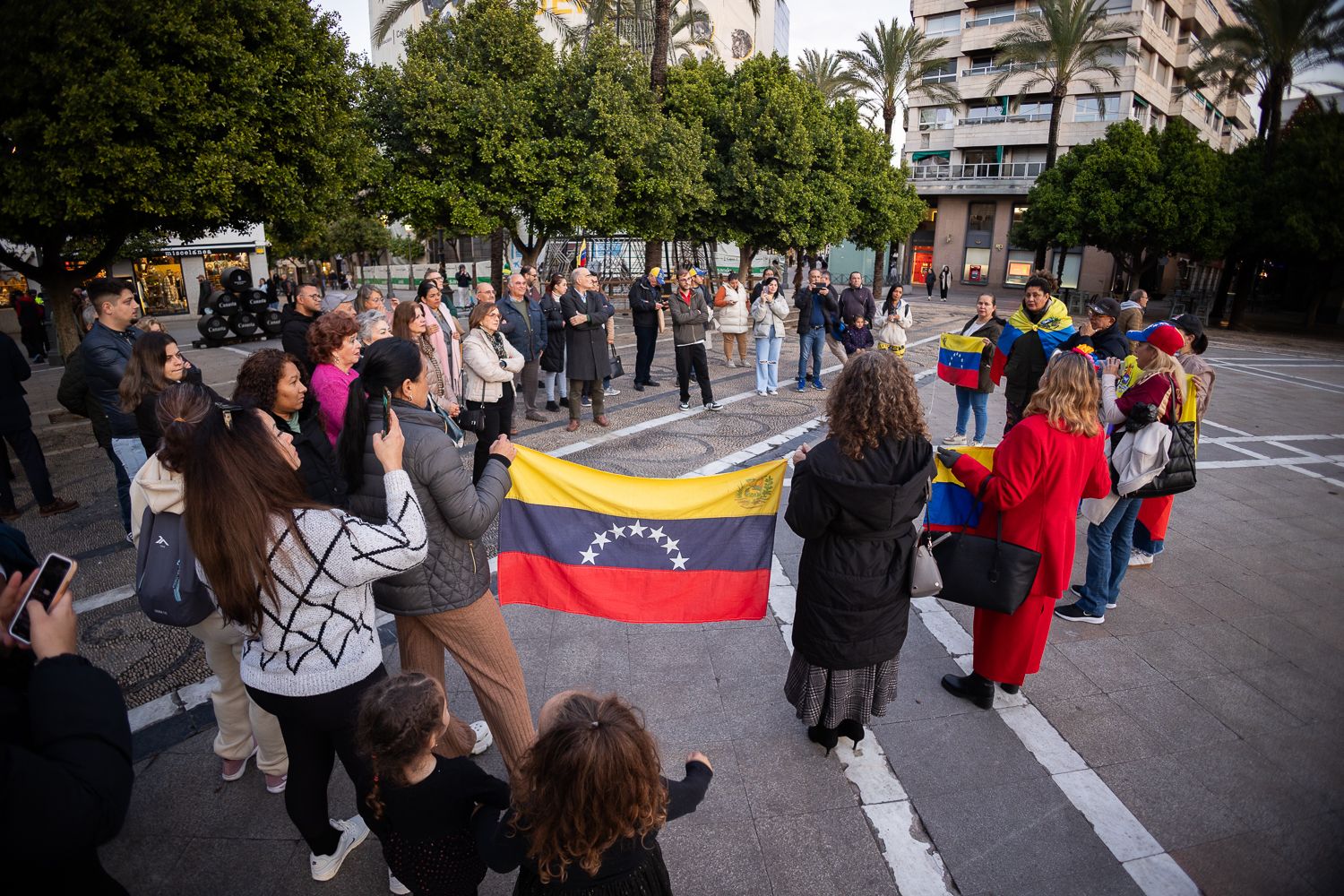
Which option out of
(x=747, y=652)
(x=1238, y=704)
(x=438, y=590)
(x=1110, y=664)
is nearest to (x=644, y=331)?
(x=747, y=652)

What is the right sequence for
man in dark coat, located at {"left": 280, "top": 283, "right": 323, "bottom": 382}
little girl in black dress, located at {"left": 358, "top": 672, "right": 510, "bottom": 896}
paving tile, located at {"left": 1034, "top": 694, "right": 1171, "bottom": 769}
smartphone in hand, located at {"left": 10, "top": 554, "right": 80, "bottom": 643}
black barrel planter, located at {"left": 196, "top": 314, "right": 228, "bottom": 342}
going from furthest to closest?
black barrel planter, located at {"left": 196, "top": 314, "right": 228, "bottom": 342}, man in dark coat, located at {"left": 280, "top": 283, "right": 323, "bottom": 382}, paving tile, located at {"left": 1034, "top": 694, "right": 1171, "bottom": 769}, little girl in black dress, located at {"left": 358, "top": 672, "right": 510, "bottom": 896}, smartphone in hand, located at {"left": 10, "top": 554, "right": 80, "bottom": 643}

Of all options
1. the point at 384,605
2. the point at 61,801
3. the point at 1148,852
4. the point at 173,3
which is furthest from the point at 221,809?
the point at 173,3

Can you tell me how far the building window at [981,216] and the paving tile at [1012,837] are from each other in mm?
50922

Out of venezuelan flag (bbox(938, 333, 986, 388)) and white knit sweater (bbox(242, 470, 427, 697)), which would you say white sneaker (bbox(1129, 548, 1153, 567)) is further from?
white knit sweater (bbox(242, 470, 427, 697))

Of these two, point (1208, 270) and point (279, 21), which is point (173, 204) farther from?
point (1208, 270)

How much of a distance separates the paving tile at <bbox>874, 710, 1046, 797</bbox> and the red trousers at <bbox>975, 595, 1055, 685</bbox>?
0.26m

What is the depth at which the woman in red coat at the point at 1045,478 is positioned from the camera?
3.57 meters

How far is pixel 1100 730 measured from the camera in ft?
12.6

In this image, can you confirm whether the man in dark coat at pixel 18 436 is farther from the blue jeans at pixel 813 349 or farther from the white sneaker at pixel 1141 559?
the blue jeans at pixel 813 349

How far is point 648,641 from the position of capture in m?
4.66

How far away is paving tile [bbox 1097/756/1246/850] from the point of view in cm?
316

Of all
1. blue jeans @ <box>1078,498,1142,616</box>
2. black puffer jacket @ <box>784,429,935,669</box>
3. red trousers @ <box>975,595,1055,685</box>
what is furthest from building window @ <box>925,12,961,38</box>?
black puffer jacket @ <box>784,429,935,669</box>

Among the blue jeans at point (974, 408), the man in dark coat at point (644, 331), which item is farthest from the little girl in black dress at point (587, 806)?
the man in dark coat at point (644, 331)

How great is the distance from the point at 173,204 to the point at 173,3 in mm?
2323
